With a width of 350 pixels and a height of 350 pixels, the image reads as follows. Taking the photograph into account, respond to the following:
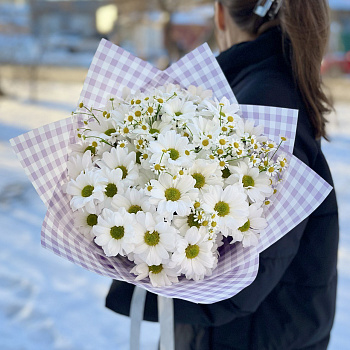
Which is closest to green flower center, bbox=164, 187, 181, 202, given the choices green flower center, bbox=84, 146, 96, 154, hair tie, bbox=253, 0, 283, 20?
green flower center, bbox=84, 146, 96, 154

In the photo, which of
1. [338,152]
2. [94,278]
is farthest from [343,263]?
[338,152]

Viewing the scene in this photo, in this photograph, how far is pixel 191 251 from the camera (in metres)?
1.06

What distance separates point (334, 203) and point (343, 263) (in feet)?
8.11

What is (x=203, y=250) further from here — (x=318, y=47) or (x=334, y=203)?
(x=318, y=47)

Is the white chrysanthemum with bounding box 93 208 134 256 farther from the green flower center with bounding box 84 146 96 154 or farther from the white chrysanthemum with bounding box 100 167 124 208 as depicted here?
the green flower center with bounding box 84 146 96 154

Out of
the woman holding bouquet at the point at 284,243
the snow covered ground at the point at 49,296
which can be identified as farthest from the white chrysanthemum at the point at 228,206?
the snow covered ground at the point at 49,296

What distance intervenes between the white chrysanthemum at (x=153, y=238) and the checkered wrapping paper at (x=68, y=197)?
0.26ft

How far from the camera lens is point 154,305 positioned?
4.81ft

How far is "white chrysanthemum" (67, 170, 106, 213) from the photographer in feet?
3.43

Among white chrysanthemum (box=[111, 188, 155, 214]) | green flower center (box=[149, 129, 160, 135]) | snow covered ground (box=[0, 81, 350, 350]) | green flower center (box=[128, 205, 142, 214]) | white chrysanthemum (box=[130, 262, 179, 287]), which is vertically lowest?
snow covered ground (box=[0, 81, 350, 350])

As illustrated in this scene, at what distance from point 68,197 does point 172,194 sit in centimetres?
26

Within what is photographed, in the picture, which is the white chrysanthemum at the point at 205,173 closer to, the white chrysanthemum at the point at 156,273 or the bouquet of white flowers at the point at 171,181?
the bouquet of white flowers at the point at 171,181

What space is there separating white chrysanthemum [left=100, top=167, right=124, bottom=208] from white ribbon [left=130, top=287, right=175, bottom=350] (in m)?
0.38

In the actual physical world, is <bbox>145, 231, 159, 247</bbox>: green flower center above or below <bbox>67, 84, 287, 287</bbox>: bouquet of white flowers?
below
